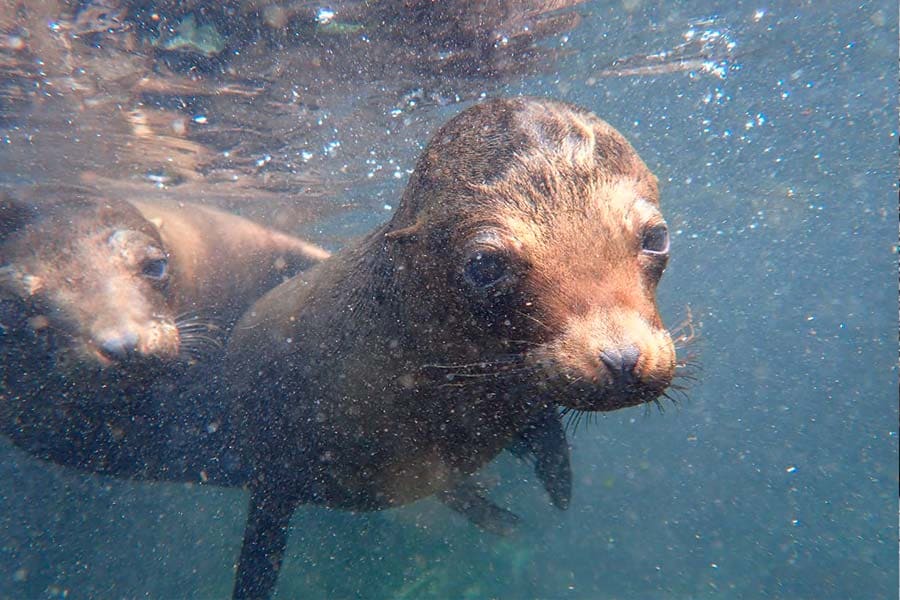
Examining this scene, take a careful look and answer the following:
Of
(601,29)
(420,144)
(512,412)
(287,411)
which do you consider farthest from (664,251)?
(420,144)

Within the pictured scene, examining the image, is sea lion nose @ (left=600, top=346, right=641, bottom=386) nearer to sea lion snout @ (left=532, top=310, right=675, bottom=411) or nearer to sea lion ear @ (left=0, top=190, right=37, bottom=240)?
sea lion snout @ (left=532, top=310, right=675, bottom=411)

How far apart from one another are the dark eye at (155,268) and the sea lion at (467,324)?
134 centimetres

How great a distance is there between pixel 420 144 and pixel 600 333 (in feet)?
31.9

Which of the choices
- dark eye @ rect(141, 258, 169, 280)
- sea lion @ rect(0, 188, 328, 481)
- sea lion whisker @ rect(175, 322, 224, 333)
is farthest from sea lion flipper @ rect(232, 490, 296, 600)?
dark eye @ rect(141, 258, 169, 280)

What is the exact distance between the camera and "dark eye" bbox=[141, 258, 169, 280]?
4.49 metres

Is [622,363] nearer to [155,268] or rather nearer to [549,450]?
[549,450]

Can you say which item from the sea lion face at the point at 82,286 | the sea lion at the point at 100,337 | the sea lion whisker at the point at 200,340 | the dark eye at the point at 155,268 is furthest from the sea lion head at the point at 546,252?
the dark eye at the point at 155,268

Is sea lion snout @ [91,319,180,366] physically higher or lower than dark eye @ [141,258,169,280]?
lower

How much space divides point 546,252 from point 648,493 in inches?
684

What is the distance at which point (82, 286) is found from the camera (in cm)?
405

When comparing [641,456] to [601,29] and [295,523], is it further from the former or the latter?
[601,29]

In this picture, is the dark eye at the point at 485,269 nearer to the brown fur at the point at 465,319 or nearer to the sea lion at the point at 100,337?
the brown fur at the point at 465,319

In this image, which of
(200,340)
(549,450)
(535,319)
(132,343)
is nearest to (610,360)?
(535,319)

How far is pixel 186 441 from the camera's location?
15.4ft
